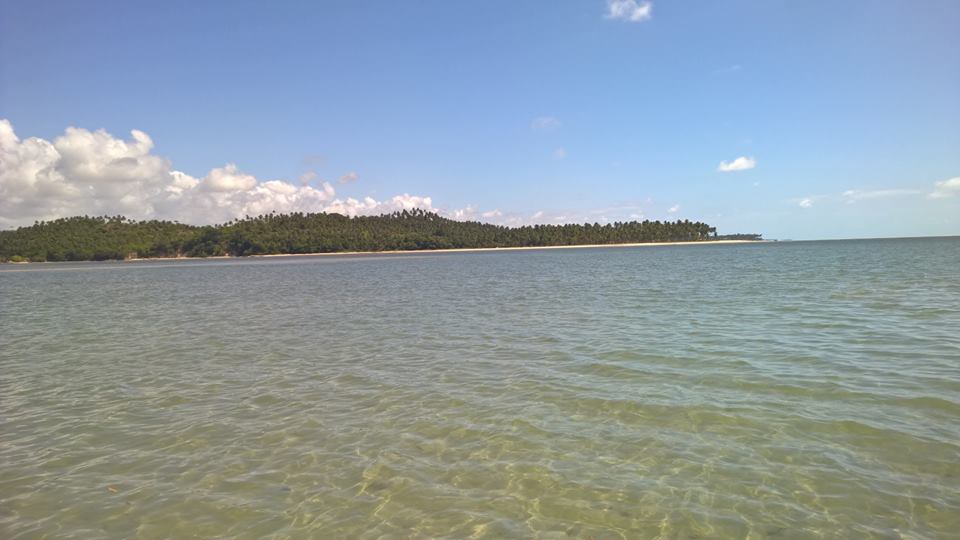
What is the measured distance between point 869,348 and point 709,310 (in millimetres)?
9036

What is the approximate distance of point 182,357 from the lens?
15531 mm

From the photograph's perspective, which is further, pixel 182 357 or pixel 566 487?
pixel 182 357

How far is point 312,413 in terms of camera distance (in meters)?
9.80

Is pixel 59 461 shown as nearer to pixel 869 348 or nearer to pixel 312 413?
pixel 312 413

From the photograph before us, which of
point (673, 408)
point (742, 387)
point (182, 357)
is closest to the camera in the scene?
point (673, 408)

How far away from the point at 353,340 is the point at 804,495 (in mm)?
14211

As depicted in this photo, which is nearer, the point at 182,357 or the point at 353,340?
the point at 182,357

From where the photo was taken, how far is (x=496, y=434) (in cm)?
848

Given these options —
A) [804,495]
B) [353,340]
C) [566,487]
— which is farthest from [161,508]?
[353,340]

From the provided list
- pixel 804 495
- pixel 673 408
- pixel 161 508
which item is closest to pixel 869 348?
pixel 673 408

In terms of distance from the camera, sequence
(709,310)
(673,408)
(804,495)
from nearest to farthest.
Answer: (804,495), (673,408), (709,310)

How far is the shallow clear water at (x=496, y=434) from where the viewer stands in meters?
5.98

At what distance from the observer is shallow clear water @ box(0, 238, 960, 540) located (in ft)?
19.6

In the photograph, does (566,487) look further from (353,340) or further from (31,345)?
(31,345)
